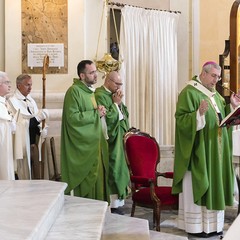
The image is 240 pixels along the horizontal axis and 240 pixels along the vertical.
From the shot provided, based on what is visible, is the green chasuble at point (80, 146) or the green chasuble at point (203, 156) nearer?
the green chasuble at point (203, 156)

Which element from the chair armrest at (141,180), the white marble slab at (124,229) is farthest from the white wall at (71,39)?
the white marble slab at (124,229)

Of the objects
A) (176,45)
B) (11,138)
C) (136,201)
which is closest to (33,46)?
(11,138)

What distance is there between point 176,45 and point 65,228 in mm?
5417

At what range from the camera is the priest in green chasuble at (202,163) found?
5.51 m

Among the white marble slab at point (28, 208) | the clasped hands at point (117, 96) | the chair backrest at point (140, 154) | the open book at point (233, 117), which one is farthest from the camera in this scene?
the clasped hands at point (117, 96)

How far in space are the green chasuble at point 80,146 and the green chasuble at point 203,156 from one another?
984 millimetres

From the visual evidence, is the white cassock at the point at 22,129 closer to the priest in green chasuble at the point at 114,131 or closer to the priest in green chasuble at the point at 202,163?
the priest in green chasuble at the point at 114,131

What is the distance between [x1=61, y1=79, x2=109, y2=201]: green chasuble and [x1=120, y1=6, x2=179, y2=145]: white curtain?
2123 millimetres

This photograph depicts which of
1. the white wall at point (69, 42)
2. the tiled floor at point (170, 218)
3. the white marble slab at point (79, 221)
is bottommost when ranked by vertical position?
the tiled floor at point (170, 218)

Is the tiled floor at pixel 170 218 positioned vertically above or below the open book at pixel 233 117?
below

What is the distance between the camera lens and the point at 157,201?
5.31m

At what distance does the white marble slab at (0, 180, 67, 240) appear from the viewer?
2965 mm

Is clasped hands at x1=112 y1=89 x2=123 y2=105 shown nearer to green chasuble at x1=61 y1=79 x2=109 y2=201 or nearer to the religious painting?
green chasuble at x1=61 y1=79 x2=109 y2=201

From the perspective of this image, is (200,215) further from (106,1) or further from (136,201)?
(106,1)
